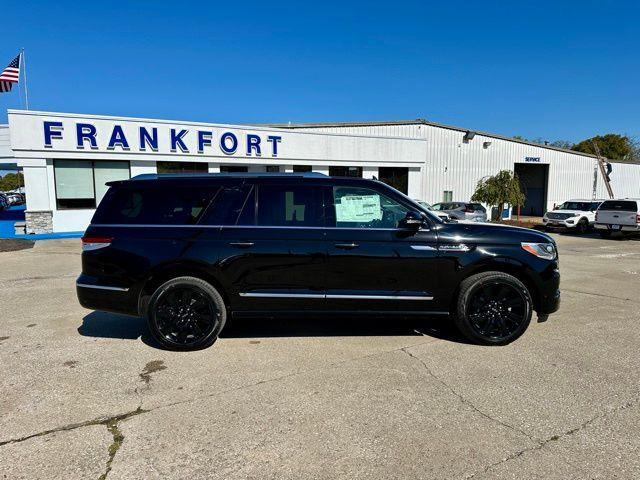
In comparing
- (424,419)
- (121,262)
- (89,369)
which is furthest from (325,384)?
(121,262)

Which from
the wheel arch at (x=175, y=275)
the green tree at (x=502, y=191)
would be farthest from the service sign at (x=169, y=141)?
the wheel arch at (x=175, y=275)

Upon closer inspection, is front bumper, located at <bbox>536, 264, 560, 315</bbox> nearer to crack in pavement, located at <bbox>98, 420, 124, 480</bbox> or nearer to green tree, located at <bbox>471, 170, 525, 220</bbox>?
crack in pavement, located at <bbox>98, 420, 124, 480</bbox>

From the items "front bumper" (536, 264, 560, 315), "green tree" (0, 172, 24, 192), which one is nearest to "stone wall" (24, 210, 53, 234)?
"front bumper" (536, 264, 560, 315)

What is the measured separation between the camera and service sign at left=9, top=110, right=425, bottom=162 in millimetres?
16359

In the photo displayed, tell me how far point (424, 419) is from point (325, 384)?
0.97 m

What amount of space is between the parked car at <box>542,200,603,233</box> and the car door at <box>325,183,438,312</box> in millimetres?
21123

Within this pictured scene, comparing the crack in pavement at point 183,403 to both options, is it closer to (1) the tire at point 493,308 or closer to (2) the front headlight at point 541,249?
(1) the tire at point 493,308

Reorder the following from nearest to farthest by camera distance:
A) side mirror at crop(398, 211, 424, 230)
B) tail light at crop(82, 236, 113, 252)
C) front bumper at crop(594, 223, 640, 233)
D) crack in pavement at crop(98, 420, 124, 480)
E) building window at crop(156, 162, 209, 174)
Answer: crack in pavement at crop(98, 420, 124, 480) < side mirror at crop(398, 211, 424, 230) < tail light at crop(82, 236, 113, 252) < front bumper at crop(594, 223, 640, 233) < building window at crop(156, 162, 209, 174)

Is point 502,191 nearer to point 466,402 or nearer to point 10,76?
point 466,402

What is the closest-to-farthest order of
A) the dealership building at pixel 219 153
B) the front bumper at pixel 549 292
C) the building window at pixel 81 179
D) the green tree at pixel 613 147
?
1. the front bumper at pixel 549 292
2. the dealership building at pixel 219 153
3. the building window at pixel 81 179
4. the green tree at pixel 613 147

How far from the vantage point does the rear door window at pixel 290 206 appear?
187 inches

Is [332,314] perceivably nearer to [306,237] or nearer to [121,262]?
[306,237]

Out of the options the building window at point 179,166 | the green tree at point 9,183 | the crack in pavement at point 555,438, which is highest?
the green tree at point 9,183

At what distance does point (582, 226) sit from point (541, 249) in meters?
21.1
